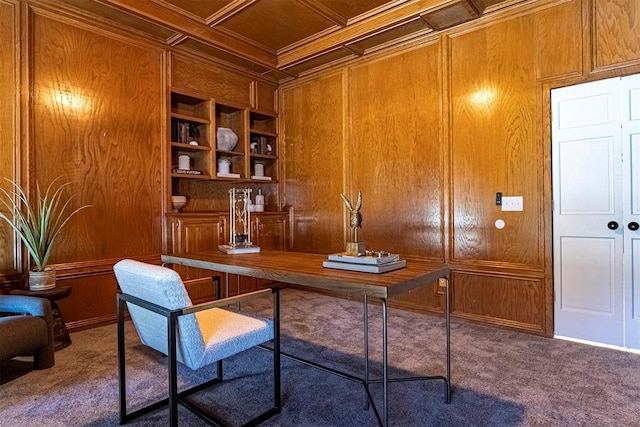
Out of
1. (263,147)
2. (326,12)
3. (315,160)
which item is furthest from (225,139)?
(326,12)

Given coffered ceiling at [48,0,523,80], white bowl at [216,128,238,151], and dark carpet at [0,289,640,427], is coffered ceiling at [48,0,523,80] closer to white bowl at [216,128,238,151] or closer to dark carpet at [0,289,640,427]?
white bowl at [216,128,238,151]

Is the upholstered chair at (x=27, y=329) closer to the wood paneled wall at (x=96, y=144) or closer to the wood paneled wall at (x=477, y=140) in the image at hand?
the wood paneled wall at (x=96, y=144)

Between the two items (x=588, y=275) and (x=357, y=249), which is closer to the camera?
(x=357, y=249)

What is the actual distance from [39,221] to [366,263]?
2759 mm

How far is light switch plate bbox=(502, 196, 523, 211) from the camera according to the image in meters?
3.13

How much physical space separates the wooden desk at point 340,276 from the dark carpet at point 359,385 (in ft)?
0.46

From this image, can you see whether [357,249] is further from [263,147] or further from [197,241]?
[263,147]

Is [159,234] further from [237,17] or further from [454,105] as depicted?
[454,105]

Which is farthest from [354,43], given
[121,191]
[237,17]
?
[121,191]

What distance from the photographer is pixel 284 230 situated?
4902mm

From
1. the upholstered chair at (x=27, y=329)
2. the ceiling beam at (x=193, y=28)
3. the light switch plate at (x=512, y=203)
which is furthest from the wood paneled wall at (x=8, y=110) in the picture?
the light switch plate at (x=512, y=203)

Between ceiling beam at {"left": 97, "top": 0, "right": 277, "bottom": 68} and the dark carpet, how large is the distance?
278 centimetres

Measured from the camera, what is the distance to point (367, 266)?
5.85 ft

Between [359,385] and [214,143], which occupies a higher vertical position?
[214,143]
